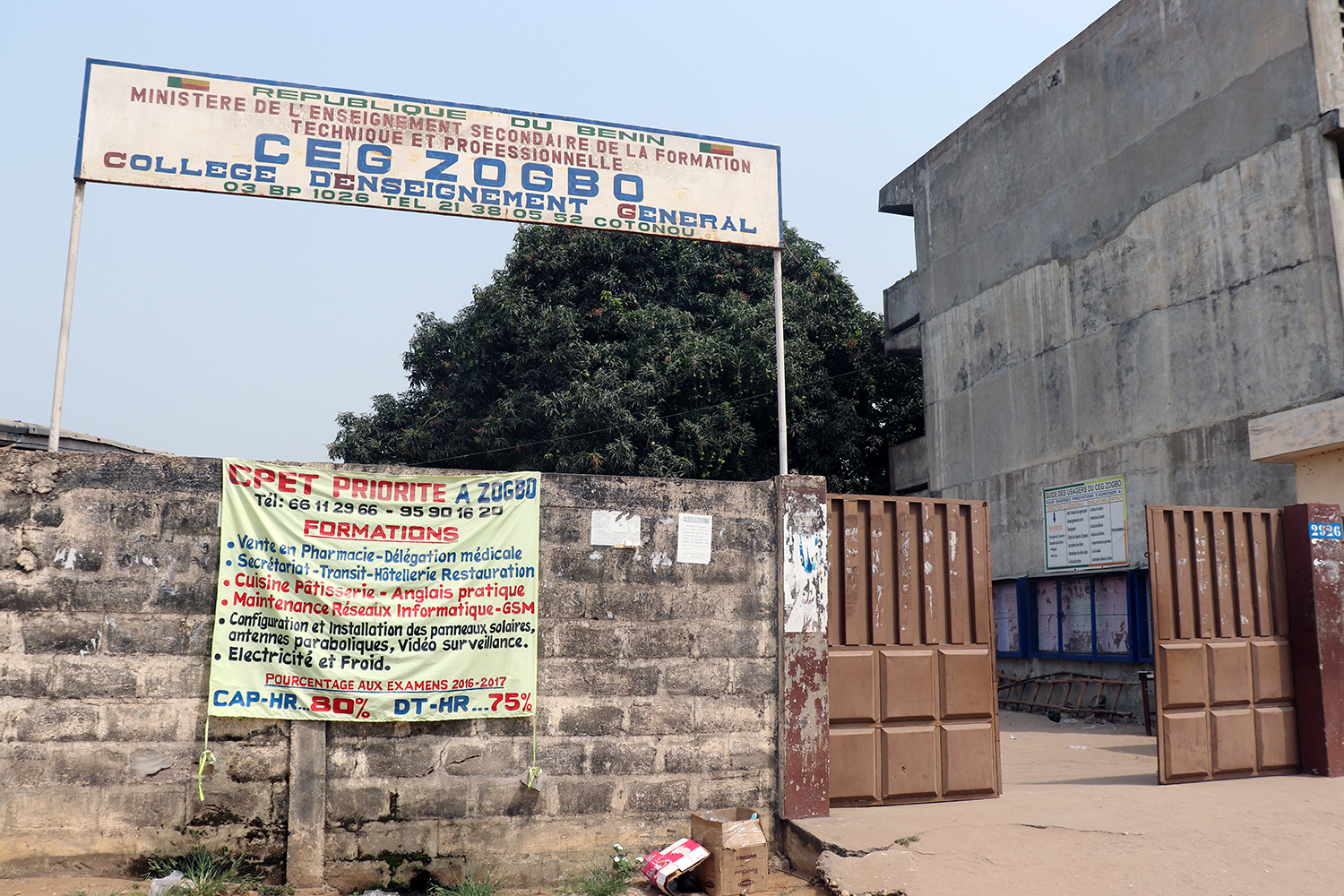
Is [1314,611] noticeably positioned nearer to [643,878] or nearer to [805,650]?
[805,650]

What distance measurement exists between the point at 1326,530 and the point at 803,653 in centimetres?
466

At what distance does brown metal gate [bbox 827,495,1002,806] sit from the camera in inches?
238

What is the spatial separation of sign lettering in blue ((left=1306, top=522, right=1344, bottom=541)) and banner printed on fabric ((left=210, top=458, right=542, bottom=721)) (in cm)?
600

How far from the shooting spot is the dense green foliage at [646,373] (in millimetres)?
16906

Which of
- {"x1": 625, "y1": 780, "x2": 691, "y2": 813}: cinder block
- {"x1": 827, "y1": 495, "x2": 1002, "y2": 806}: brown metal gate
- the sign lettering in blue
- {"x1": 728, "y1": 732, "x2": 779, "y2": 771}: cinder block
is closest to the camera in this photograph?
{"x1": 625, "y1": 780, "x2": 691, "y2": 813}: cinder block

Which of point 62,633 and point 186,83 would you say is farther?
point 186,83

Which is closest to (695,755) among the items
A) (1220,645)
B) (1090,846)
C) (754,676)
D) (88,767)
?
(754,676)

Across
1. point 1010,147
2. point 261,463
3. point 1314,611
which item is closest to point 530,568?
point 261,463

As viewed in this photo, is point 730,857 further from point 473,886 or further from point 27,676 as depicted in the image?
point 27,676

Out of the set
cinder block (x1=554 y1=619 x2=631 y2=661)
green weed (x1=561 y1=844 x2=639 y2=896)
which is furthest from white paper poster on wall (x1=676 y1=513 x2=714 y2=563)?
green weed (x1=561 y1=844 x2=639 y2=896)

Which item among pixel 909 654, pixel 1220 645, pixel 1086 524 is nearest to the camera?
pixel 909 654

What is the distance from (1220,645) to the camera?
23.9ft

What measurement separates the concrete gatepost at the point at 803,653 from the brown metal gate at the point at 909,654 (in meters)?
0.16

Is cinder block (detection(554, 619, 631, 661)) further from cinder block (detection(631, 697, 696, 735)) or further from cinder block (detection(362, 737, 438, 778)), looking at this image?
cinder block (detection(362, 737, 438, 778))
